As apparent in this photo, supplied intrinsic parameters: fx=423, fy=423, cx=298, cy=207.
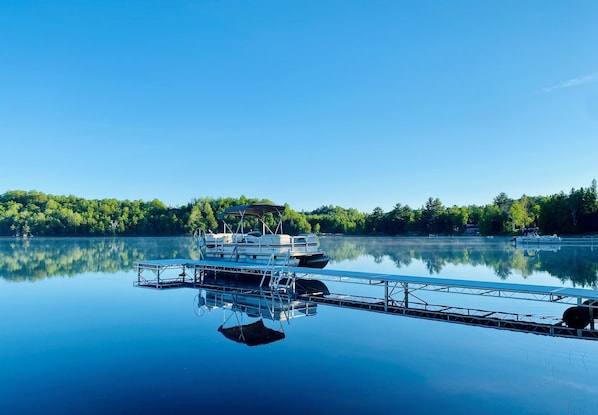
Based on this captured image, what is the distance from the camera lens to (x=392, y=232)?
114 meters

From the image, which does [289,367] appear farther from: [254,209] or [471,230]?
[471,230]

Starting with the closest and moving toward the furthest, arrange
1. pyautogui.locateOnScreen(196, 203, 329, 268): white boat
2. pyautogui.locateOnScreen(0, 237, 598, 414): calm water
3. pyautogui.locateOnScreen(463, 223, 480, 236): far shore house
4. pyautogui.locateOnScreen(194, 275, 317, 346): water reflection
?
Result: 1. pyautogui.locateOnScreen(0, 237, 598, 414): calm water
2. pyautogui.locateOnScreen(194, 275, 317, 346): water reflection
3. pyautogui.locateOnScreen(196, 203, 329, 268): white boat
4. pyautogui.locateOnScreen(463, 223, 480, 236): far shore house

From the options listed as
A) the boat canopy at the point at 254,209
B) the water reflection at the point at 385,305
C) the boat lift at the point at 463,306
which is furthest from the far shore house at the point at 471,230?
the boat lift at the point at 463,306

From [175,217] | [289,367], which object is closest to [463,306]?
[289,367]

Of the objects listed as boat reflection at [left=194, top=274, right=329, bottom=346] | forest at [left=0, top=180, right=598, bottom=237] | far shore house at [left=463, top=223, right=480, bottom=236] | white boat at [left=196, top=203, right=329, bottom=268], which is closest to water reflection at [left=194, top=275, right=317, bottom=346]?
boat reflection at [left=194, top=274, right=329, bottom=346]

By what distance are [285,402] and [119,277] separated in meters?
21.1

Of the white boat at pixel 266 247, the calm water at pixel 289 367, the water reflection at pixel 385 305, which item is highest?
the white boat at pixel 266 247

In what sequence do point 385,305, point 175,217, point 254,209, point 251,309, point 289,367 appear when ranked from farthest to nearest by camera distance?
point 175,217
point 254,209
point 251,309
point 385,305
point 289,367

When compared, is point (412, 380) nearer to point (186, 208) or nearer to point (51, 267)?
point (51, 267)

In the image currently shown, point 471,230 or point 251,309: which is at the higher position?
point 471,230

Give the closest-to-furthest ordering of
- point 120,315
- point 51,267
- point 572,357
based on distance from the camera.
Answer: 1. point 572,357
2. point 120,315
3. point 51,267

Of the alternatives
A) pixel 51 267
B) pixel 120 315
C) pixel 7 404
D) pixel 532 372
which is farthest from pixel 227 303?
pixel 51 267

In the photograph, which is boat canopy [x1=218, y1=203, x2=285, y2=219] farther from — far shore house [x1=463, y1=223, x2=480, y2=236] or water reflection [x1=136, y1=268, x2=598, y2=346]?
far shore house [x1=463, y1=223, x2=480, y2=236]

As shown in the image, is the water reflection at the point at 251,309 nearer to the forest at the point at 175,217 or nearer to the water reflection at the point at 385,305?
the water reflection at the point at 385,305
